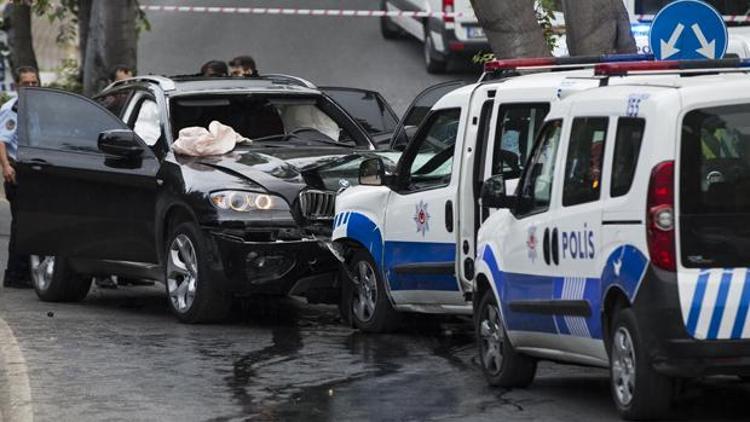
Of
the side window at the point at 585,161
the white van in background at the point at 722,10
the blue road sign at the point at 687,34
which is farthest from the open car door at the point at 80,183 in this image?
the white van in background at the point at 722,10

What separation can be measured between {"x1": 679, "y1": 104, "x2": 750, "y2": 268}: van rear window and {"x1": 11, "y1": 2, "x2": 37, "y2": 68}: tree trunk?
76.7 feet

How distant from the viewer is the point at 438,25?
3225 centimetres

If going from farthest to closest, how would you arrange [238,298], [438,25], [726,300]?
1. [438,25]
2. [238,298]
3. [726,300]

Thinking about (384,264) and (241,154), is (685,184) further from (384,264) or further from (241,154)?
(241,154)

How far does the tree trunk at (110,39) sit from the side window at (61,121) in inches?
399

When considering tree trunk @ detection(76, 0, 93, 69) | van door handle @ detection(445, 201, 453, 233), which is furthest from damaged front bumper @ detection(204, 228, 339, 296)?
tree trunk @ detection(76, 0, 93, 69)

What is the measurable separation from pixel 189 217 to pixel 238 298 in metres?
2.24

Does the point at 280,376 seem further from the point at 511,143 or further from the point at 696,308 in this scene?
the point at 696,308

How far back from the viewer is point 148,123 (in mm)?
15930

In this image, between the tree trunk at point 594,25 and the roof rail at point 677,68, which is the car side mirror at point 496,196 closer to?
the roof rail at point 677,68

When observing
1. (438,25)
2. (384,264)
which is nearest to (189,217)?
(384,264)

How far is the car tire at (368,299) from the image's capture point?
45.6ft

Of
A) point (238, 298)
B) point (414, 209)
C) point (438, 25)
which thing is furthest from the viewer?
point (438, 25)

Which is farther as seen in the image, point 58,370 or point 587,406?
point 58,370
